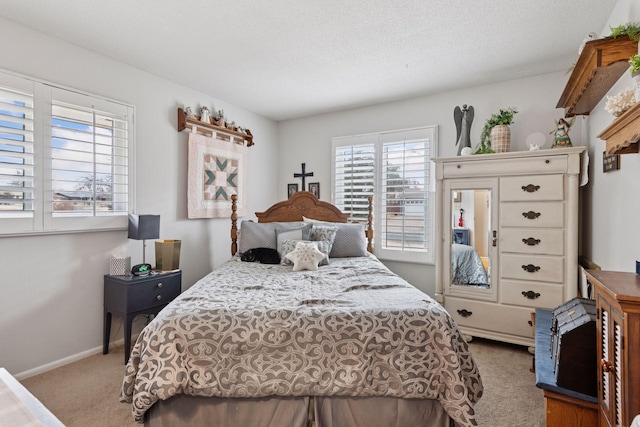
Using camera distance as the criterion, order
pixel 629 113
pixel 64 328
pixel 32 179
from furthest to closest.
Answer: pixel 64 328
pixel 32 179
pixel 629 113

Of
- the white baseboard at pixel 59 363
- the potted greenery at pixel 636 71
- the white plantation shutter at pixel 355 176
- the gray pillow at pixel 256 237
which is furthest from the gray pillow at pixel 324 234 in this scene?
the potted greenery at pixel 636 71

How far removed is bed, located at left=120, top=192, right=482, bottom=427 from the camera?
1529 millimetres

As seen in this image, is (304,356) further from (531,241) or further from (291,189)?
(291,189)

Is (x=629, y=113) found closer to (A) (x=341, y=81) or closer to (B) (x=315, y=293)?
(B) (x=315, y=293)

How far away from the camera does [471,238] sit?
3.00 metres

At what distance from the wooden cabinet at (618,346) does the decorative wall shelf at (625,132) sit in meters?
0.58

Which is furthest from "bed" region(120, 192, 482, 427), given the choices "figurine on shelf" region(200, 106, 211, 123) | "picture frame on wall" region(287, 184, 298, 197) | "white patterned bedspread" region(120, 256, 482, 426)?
"picture frame on wall" region(287, 184, 298, 197)

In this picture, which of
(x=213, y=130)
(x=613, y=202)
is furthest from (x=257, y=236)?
(x=613, y=202)

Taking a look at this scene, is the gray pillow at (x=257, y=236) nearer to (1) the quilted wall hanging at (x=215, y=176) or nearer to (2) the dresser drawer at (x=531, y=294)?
(1) the quilted wall hanging at (x=215, y=176)

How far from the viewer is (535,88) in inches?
124

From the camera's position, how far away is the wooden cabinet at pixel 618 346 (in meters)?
0.97

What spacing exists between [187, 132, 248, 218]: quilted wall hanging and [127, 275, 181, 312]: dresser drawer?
0.88m

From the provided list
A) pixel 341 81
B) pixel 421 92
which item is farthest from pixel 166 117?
pixel 421 92

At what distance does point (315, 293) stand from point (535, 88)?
303 centimetres
